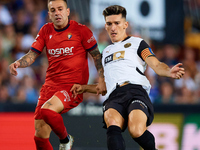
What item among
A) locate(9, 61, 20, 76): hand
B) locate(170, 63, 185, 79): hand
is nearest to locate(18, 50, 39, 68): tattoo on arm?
locate(9, 61, 20, 76): hand

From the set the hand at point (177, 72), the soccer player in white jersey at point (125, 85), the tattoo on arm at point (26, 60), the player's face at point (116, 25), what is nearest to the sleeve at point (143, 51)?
the soccer player in white jersey at point (125, 85)

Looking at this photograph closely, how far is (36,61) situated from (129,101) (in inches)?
195

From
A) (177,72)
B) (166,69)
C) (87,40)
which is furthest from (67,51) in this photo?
(177,72)

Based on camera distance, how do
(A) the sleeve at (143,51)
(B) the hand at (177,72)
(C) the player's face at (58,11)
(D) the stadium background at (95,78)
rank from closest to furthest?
(B) the hand at (177,72) → (A) the sleeve at (143,51) → (C) the player's face at (58,11) → (D) the stadium background at (95,78)

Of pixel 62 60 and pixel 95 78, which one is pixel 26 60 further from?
pixel 95 78

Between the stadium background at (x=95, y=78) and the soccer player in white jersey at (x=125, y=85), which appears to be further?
the stadium background at (x=95, y=78)

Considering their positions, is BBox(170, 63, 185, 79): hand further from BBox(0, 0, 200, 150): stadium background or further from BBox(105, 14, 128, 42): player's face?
BBox(0, 0, 200, 150): stadium background

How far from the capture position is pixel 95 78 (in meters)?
8.50

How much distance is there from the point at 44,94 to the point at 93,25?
5.45 metres

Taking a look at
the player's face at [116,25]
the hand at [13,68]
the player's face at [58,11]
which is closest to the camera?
the hand at [13,68]

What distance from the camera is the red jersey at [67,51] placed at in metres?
4.99

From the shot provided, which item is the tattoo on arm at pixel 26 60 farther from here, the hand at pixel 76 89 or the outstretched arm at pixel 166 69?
the outstretched arm at pixel 166 69

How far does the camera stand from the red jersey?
16.4 ft

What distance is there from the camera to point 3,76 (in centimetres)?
847
